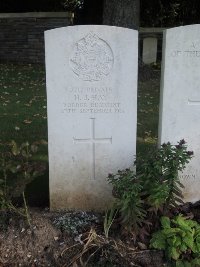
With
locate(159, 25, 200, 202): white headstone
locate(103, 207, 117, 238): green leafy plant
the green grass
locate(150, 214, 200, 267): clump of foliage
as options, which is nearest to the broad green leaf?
locate(150, 214, 200, 267): clump of foliage

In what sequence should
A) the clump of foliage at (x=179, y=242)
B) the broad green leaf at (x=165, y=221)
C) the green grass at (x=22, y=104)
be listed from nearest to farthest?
1. the clump of foliage at (x=179, y=242)
2. the broad green leaf at (x=165, y=221)
3. the green grass at (x=22, y=104)

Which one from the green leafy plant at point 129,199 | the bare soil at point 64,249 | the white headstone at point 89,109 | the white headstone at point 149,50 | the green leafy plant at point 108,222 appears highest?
the white headstone at point 149,50

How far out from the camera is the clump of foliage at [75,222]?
349cm

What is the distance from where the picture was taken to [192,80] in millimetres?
3662

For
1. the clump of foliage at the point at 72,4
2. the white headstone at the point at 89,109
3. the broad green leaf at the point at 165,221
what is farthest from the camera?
the clump of foliage at the point at 72,4

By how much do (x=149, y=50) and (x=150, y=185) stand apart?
9577mm

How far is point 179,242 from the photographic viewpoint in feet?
10.5

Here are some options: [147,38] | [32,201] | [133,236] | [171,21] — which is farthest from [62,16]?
[133,236]

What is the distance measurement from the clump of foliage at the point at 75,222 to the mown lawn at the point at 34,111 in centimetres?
57

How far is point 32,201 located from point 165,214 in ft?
4.51

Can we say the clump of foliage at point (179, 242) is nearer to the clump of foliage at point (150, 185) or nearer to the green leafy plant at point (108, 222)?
the clump of foliage at point (150, 185)

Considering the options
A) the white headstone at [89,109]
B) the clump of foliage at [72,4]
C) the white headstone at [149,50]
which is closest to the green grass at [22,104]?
the white headstone at [89,109]

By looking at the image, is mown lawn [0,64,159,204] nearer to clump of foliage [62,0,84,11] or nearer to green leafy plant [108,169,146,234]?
green leafy plant [108,169,146,234]

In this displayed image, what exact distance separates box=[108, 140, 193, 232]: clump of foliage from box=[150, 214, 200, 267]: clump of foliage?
17 centimetres
